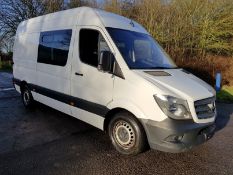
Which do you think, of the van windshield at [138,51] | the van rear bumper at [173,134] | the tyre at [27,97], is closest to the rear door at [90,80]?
the van windshield at [138,51]

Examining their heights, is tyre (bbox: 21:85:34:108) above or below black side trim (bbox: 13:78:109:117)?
below

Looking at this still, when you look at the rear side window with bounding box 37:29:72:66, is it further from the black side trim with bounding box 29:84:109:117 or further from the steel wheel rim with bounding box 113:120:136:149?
the steel wheel rim with bounding box 113:120:136:149

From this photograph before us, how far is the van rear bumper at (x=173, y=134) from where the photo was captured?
4293 mm

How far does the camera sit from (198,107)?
14.9 ft

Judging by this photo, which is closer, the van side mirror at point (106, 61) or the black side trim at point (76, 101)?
the van side mirror at point (106, 61)

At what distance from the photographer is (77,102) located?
18.9 feet

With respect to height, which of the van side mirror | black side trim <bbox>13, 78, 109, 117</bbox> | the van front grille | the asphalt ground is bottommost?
the asphalt ground

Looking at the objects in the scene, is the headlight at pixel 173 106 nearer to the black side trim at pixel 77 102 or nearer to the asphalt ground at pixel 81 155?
the asphalt ground at pixel 81 155

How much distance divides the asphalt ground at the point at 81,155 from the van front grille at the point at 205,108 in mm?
807

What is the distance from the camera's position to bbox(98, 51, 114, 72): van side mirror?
4824 mm

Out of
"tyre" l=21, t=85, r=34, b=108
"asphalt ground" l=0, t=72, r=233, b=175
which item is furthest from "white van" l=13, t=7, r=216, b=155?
"tyre" l=21, t=85, r=34, b=108

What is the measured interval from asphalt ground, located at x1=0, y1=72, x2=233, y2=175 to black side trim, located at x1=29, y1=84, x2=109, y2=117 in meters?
0.64

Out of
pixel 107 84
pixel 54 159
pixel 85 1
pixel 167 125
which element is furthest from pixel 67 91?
pixel 85 1

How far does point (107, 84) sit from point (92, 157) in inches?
50.7
